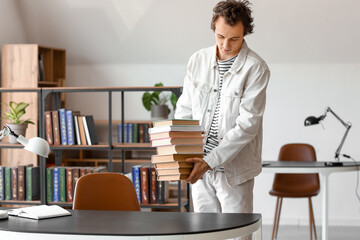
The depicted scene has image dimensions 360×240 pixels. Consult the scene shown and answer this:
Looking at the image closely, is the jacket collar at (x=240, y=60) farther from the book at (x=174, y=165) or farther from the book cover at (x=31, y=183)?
the book cover at (x=31, y=183)

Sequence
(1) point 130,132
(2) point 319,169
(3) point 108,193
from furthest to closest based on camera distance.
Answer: (1) point 130,132
(2) point 319,169
(3) point 108,193

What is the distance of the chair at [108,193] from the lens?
294 cm

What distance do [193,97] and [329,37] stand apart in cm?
368

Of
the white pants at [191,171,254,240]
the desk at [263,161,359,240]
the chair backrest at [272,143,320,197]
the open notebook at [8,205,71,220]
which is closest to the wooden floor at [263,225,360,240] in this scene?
the chair backrest at [272,143,320,197]

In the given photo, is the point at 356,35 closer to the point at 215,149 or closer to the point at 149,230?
Answer: the point at 215,149

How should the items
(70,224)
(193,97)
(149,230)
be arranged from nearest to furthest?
(149,230) < (70,224) < (193,97)

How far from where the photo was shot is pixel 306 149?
546cm

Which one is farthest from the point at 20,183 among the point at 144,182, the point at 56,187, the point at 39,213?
the point at 39,213

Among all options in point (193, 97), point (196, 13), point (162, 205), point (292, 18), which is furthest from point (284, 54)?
point (193, 97)

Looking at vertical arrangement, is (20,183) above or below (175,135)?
below

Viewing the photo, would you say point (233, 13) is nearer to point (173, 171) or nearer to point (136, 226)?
Result: point (173, 171)

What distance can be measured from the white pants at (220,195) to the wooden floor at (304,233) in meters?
2.91

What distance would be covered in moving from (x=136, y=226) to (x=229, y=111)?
79 cm

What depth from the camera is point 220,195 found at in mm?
2648
